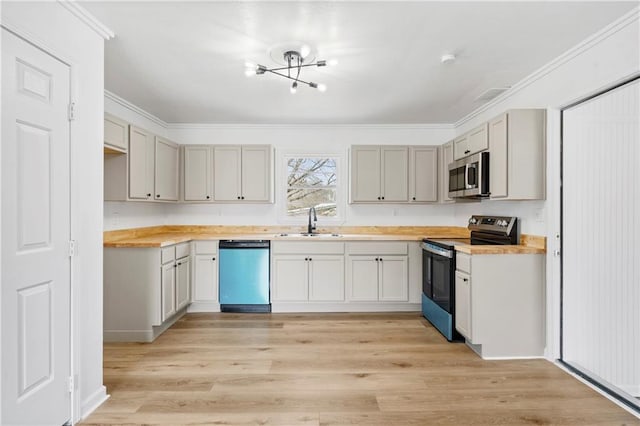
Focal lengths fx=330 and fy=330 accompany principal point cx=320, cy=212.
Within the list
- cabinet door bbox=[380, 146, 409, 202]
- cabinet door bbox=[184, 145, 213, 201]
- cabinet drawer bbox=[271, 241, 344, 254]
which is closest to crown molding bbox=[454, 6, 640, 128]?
cabinet door bbox=[380, 146, 409, 202]

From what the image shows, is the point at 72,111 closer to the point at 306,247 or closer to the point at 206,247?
the point at 206,247

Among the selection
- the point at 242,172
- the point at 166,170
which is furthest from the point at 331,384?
the point at 166,170

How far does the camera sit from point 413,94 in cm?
349

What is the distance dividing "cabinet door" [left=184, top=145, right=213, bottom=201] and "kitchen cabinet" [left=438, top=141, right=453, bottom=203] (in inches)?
121

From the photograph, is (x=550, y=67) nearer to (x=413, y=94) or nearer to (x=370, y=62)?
(x=413, y=94)

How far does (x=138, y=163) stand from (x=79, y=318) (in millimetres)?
1957

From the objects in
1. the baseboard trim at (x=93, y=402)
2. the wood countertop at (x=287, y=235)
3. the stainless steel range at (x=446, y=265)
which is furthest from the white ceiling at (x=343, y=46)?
the baseboard trim at (x=93, y=402)

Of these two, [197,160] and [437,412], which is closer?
[437,412]

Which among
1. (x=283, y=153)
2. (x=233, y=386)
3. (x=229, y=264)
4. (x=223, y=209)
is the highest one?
(x=283, y=153)

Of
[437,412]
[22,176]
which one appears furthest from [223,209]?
[437,412]

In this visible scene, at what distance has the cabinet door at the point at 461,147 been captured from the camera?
3652 millimetres

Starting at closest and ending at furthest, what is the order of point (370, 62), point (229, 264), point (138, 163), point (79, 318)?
point (79, 318) < point (370, 62) < point (138, 163) < point (229, 264)

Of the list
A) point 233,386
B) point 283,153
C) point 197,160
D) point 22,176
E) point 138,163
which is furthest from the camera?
point 283,153

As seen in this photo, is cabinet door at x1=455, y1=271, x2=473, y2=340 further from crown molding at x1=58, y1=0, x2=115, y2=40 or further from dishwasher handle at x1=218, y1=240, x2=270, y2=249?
crown molding at x1=58, y1=0, x2=115, y2=40
